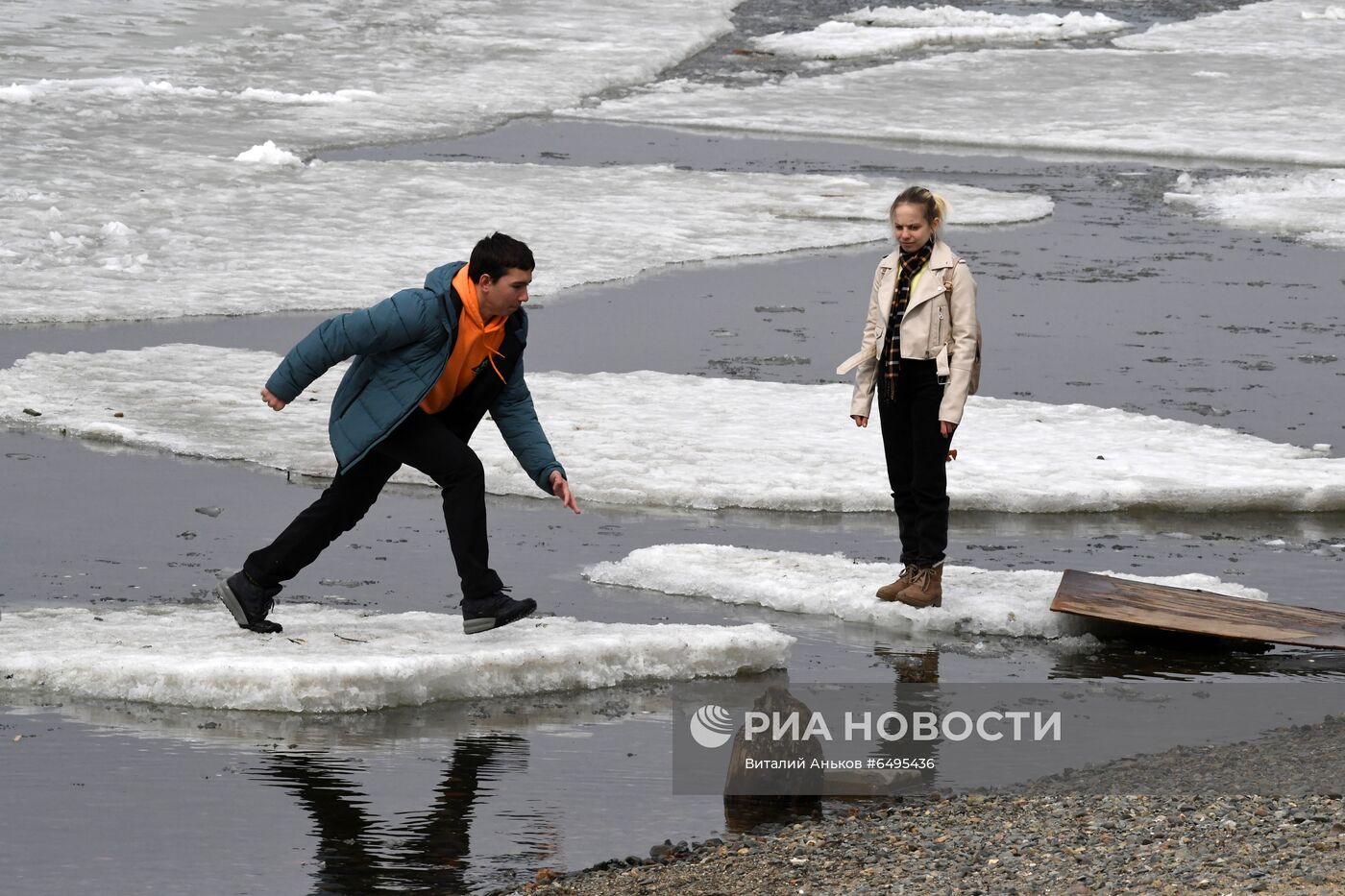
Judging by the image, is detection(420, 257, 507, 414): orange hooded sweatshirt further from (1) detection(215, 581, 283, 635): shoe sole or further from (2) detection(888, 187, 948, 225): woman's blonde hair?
(2) detection(888, 187, 948, 225): woman's blonde hair

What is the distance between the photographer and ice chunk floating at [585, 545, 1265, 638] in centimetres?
693

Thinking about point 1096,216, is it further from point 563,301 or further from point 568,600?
point 568,600

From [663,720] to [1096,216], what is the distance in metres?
13.1

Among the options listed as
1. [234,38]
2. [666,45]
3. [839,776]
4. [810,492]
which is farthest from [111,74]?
[839,776]

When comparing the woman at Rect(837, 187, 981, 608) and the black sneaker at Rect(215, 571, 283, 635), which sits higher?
the woman at Rect(837, 187, 981, 608)

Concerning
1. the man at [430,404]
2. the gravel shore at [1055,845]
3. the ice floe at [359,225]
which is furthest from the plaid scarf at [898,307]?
the ice floe at [359,225]

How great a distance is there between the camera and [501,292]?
591 centimetres

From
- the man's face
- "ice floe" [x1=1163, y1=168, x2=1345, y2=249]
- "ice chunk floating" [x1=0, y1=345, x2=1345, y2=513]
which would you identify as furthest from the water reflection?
"ice floe" [x1=1163, y1=168, x2=1345, y2=249]

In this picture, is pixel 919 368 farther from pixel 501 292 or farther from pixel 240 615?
pixel 240 615

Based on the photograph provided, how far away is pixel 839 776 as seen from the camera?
5.30 metres

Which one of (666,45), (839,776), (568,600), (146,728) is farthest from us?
(666,45)

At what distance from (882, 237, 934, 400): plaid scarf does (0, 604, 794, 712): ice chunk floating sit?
3.56 feet

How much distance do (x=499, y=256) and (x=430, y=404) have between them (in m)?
0.70

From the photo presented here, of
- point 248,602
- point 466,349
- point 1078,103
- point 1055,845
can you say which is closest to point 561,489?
point 466,349
